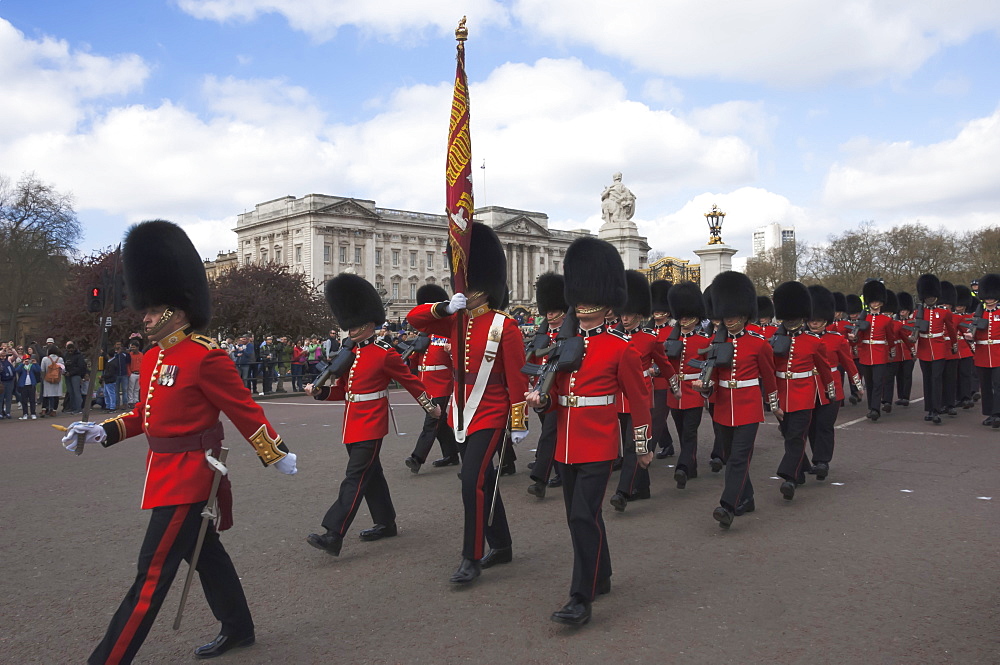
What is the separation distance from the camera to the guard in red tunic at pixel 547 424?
7191 mm

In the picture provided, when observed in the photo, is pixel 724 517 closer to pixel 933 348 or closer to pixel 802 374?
pixel 802 374

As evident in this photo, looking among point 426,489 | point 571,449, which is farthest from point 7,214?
point 571,449

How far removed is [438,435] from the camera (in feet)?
30.5

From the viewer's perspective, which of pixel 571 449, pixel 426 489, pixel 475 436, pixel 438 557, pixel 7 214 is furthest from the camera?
pixel 7 214

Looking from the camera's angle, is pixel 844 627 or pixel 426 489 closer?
pixel 844 627

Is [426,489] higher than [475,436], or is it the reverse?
Answer: [475,436]

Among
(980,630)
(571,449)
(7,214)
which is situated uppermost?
(7,214)

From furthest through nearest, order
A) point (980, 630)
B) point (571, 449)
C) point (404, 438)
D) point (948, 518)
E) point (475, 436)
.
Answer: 1. point (404, 438)
2. point (948, 518)
3. point (475, 436)
4. point (571, 449)
5. point (980, 630)

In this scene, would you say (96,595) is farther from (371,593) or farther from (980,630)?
(980,630)

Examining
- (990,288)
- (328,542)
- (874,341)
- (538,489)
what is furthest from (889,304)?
(328,542)

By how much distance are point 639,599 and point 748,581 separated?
0.72 meters

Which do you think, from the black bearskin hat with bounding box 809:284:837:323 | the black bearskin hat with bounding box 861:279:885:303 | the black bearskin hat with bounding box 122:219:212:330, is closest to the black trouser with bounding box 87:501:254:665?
the black bearskin hat with bounding box 122:219:212:330

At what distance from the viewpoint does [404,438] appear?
1138cm

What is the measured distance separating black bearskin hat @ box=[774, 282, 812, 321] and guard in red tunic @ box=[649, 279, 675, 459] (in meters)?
1.16
